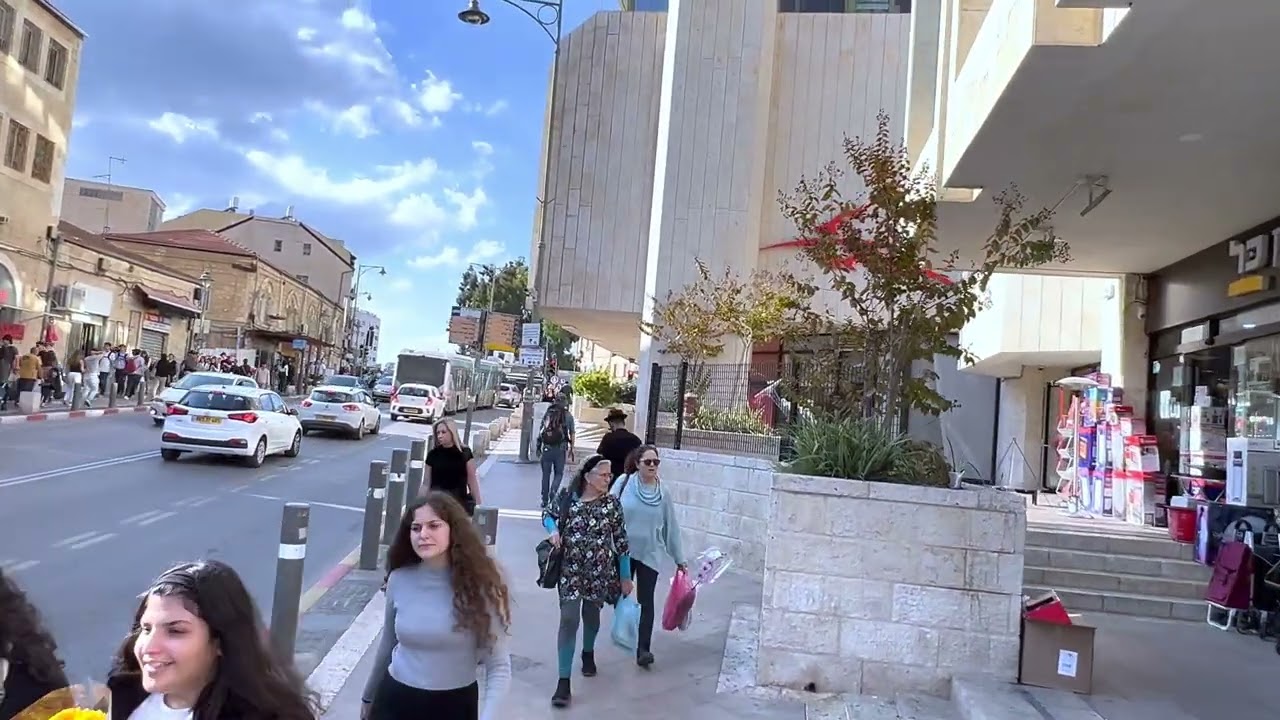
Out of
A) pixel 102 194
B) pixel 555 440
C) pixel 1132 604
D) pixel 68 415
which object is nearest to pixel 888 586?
pixel 1132 604

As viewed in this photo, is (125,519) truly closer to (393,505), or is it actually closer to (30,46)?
(393,505)

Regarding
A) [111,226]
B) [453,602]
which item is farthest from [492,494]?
[111,226]

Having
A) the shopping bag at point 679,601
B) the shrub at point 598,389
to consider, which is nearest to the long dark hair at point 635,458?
the shopping bag at point 679,601

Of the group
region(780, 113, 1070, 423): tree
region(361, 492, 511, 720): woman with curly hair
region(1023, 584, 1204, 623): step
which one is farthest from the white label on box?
region(361, 492, 511, 720): woman with curly hair

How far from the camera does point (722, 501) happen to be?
11195mm

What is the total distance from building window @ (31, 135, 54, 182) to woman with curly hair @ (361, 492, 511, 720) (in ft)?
101

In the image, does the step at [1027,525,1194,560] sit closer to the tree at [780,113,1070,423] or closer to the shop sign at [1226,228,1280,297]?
the shop sign at [1226,228,1280,297]

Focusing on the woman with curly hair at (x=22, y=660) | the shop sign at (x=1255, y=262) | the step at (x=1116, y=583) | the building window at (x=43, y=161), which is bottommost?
the step at (x=1116, y=583)

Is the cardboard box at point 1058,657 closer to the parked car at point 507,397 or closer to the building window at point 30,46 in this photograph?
the building window at point 30,46

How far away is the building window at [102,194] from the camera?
5988 cm

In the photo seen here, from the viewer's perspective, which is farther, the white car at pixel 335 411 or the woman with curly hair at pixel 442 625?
the white car at pixel 335 411

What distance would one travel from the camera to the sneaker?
5.79 metres

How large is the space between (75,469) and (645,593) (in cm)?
1159

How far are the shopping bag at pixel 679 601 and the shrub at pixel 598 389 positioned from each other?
25.5 meters
